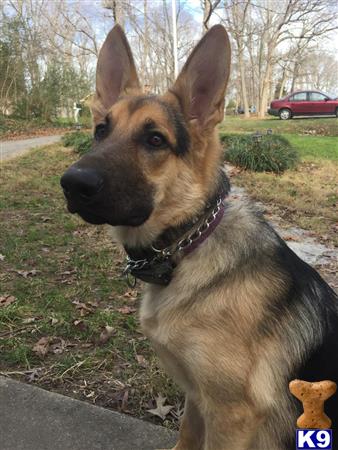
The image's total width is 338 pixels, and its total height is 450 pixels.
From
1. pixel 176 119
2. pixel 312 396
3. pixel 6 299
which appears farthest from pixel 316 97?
pixel 312 396

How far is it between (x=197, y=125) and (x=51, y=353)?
7.36 feet

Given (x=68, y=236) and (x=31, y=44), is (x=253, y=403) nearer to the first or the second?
(x=68, y=236)

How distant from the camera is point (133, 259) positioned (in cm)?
266

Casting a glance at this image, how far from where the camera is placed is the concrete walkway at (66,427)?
9.02ft

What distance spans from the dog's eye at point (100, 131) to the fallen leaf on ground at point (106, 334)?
1878mm

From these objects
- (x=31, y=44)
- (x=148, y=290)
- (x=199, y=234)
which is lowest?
(x=148, y=290)

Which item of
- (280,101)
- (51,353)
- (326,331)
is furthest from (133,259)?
(280,101)

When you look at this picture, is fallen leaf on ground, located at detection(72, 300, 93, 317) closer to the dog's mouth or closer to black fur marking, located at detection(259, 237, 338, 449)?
the dog's mouth

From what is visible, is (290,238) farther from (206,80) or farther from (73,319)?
(206,80)

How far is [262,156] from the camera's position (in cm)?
1132

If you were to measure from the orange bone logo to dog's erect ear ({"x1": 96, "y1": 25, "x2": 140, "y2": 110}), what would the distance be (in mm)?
2066

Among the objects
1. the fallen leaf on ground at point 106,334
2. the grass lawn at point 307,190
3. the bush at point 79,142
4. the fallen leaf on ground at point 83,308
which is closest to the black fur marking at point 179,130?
the fallen leaf on ground at point 106,334

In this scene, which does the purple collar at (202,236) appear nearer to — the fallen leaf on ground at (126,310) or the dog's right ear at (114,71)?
the dog's right ear at (114,71)

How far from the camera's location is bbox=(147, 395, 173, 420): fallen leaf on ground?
121 inches
